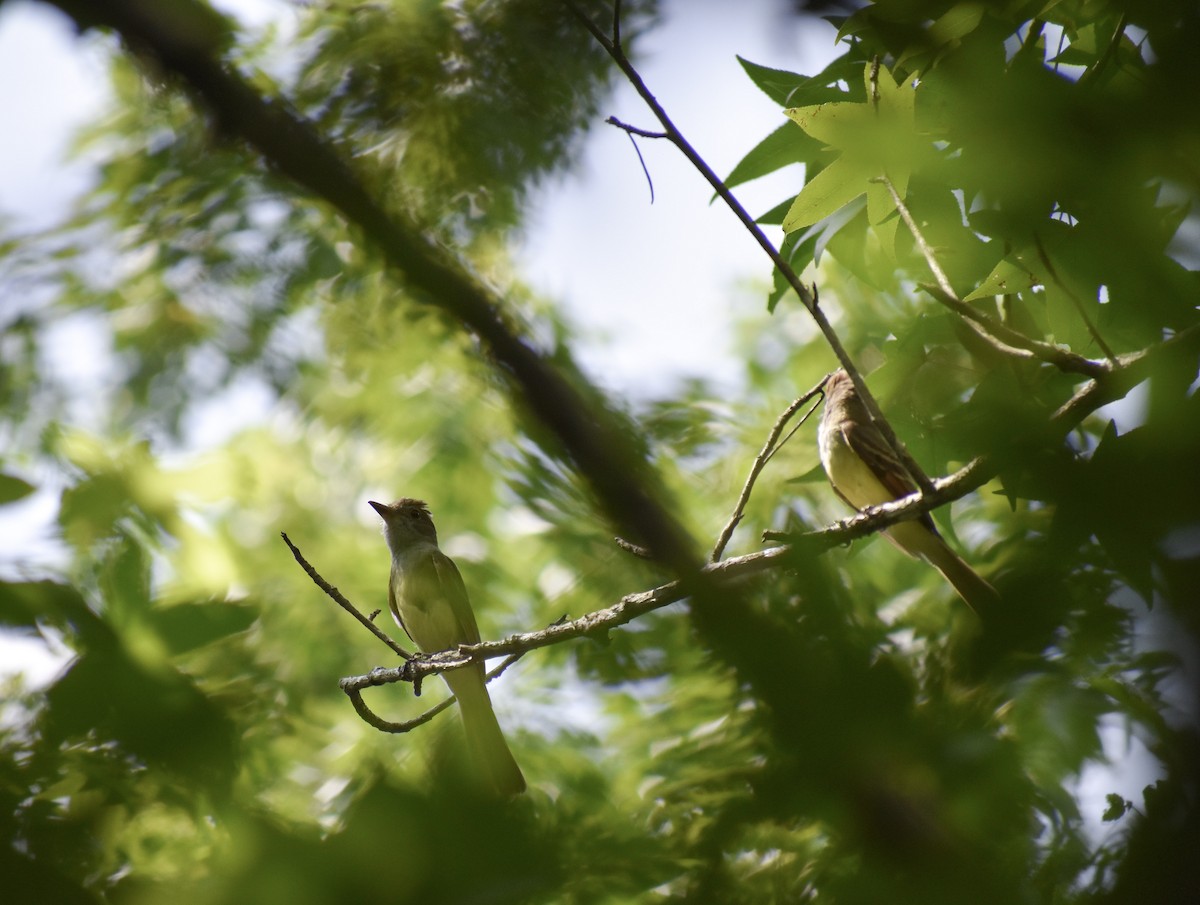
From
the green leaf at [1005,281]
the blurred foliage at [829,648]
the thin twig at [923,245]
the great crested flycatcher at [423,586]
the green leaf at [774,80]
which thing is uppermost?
the great crested flycatcher at [423,586]

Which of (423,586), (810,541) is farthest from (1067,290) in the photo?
(423,586)

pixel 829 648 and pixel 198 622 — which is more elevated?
pixel 198 622

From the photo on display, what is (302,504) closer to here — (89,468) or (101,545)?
(89,468)

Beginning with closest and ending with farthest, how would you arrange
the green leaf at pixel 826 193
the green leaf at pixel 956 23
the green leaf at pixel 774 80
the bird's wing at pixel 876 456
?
the green leaf at pixel 956 23 < the green leaf at pixel 826 193 < the green leaf at pixel 774 80 < the bird's wing at pixel 876 456

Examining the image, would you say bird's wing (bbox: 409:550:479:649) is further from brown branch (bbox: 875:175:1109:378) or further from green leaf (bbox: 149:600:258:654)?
green leaf (bbox: 149:600:258:654)

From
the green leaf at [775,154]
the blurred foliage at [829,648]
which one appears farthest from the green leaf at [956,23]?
the green leaf at [775,154]

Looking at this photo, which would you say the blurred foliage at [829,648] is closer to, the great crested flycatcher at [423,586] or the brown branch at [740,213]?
the brown branch at [740,213]

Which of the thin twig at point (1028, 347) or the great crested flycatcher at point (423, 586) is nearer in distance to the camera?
the thin twig at point (1028, 347)

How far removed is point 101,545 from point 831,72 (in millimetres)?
1969

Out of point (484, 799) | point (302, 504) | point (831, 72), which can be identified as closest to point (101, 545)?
point (484, 799)

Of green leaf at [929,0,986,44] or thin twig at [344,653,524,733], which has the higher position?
thin twig at [344,653,524,733]

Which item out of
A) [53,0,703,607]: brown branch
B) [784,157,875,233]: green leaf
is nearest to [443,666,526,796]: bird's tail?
[53,0,703,607]: brown branch

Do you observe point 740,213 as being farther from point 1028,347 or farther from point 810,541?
point 810,541

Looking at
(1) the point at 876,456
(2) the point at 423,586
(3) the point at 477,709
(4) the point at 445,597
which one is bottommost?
(3) the point at 477,709
